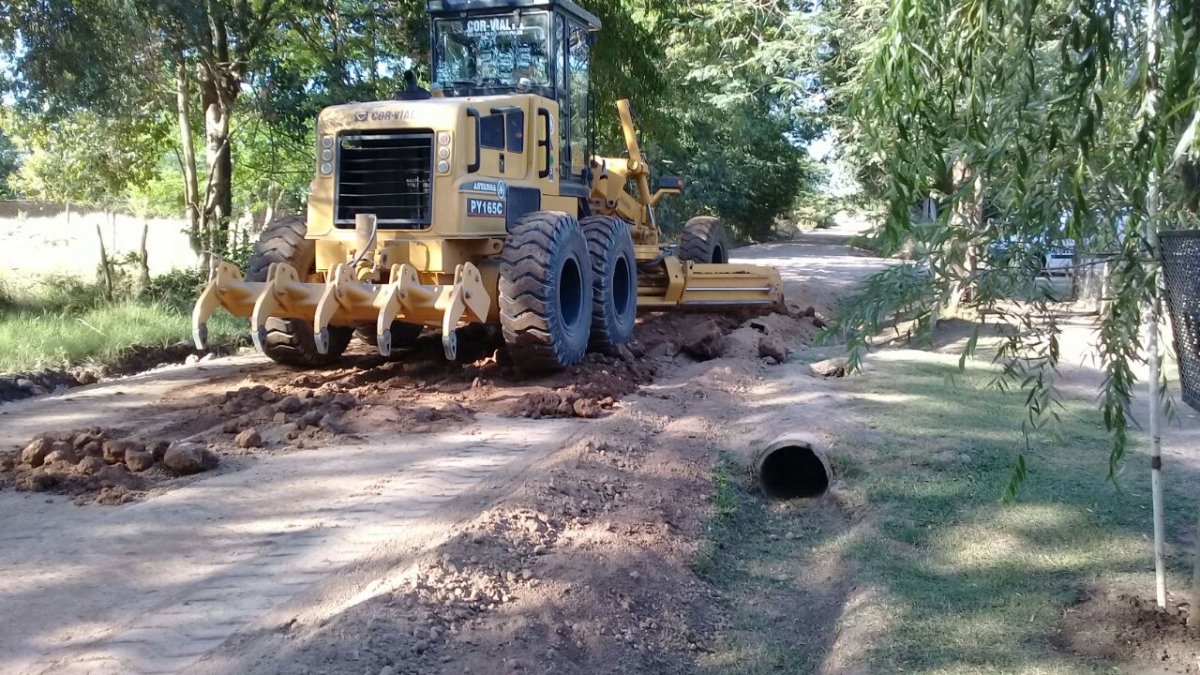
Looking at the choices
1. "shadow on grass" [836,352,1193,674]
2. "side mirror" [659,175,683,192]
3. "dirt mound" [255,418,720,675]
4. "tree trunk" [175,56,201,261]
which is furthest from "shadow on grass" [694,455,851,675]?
"tree trunk" [175,56,201,261]

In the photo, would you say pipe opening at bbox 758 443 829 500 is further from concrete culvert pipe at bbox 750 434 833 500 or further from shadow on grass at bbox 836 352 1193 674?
shadow on grass at bbox 836 352 1193 674

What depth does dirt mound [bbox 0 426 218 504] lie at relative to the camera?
6.43 metres

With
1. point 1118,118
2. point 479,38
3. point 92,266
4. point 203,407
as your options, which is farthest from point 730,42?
point 1118,118

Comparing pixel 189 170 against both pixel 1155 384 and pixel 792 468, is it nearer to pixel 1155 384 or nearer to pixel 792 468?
pixel 792 468

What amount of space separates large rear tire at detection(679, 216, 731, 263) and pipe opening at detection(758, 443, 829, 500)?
7.52 metres

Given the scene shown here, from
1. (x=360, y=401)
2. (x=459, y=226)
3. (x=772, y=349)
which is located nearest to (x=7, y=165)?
(x=772, y=349)

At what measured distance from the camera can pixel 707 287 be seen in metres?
13.4

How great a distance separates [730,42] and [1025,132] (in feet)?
48.6

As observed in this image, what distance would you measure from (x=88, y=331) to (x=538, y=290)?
5.78 m

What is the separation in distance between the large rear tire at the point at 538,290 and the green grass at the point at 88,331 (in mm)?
4838

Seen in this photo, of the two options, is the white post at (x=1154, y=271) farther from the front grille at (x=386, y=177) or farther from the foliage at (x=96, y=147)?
the foliage at (x=96, y=147)

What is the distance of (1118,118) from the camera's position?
412cm

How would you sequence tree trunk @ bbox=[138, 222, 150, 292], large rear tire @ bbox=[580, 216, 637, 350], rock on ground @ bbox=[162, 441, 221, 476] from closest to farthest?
1. rock on ground @ bbox=[162, 441, 221, 476]
2. large rear tire @ bbox=[580, 216, 637, 350]
3. tree trunk @ bbox=[138, 222, 150, 292]

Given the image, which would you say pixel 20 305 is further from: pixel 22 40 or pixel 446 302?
pixel 446 302
